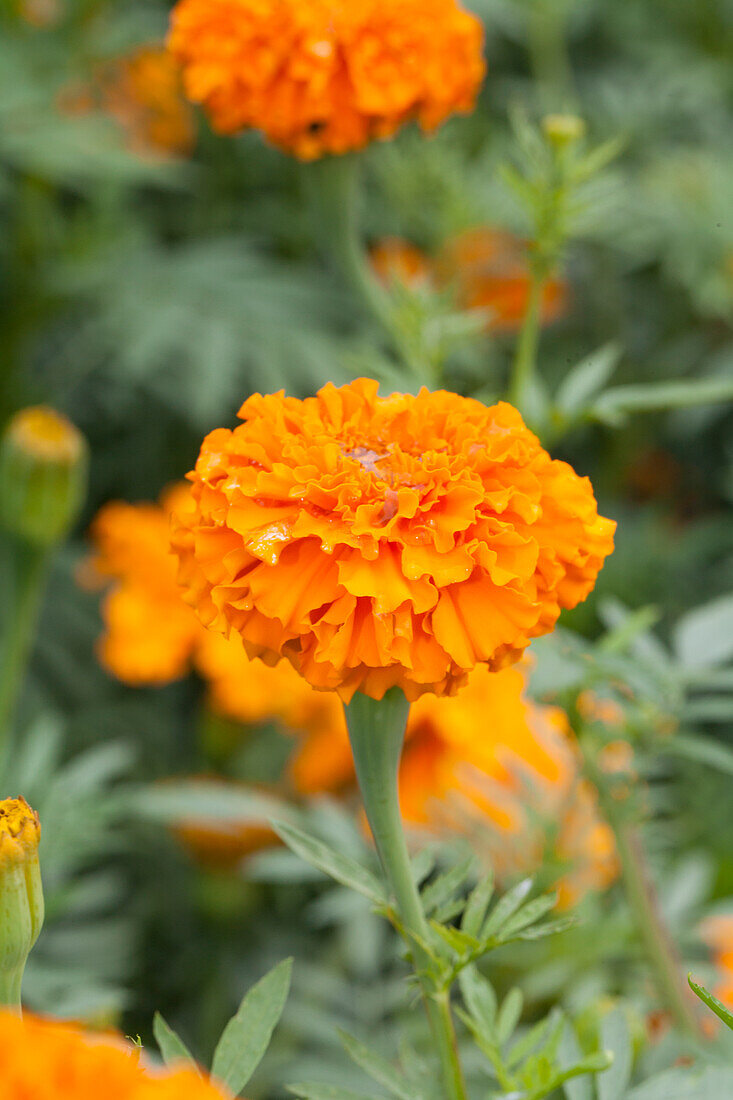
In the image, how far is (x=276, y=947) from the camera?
0.89 meters

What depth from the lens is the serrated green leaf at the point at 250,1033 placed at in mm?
331

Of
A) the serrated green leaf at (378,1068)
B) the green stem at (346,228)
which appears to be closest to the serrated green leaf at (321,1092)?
the serrated green leaf at (378,1068)

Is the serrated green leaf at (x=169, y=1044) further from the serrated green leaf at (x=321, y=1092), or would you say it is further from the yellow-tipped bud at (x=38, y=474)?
the yellow-tipped bud at (x=38, y=474)

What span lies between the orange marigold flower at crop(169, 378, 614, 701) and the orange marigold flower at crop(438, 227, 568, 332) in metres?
0.81

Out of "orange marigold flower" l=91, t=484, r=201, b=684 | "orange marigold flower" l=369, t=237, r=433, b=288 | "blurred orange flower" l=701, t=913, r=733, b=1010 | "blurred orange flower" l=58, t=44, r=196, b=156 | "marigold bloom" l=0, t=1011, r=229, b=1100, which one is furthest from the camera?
"blurred orange flower" l=58, t=44, r=196, b=156

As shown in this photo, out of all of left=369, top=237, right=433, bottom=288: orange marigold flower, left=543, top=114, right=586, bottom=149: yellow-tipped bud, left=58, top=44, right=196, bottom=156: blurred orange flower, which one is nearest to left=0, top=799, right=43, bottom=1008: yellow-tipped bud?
left=543, top=114, right=586, bottom=149: yellow-tipped bud

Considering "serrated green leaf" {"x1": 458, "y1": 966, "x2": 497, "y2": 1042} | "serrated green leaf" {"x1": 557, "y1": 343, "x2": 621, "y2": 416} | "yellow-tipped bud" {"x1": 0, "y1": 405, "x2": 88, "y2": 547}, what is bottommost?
"yellow-tipped bud" {"x1": 0, "y1": 405, "x2": 88, "y2": 547}

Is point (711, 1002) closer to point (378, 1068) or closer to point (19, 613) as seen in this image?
point (378, 1068)

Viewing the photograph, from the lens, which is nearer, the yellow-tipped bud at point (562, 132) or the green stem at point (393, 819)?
the green stem at point (393, 819)

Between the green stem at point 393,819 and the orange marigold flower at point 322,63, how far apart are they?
1.13 ft

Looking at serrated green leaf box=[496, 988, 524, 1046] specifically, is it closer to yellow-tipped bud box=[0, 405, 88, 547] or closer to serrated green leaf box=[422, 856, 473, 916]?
serrated green leaf box=[422, 856, 473, 916]

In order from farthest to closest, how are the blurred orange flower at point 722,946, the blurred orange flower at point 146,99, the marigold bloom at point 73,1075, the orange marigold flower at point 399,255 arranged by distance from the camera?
1. the blurred orange flower at point 146,99
2. the orange marigold flower at point 399,255
3. the blurred orange flower at point 722,946
4. the marigold bloom at point 73,1075

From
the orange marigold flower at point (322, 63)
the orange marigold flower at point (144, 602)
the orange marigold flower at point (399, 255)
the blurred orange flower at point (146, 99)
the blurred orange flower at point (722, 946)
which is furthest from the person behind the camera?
the blurred orange flower at point (146, 99)

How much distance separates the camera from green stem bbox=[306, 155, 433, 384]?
25.3 inches
